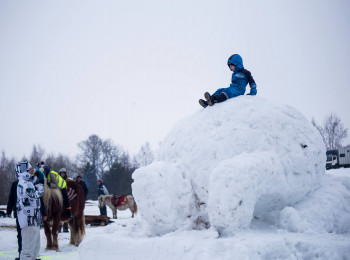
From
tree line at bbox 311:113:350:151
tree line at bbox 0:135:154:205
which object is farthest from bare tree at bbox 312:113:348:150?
tree line at bbox 0:135:154:205

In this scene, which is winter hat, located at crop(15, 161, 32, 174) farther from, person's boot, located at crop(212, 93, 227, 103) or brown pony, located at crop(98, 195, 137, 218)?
brown pony, located at crop(98, 195, 137, 218)

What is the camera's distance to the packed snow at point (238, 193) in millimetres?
4145

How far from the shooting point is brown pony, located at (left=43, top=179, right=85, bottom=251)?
7.82 meters

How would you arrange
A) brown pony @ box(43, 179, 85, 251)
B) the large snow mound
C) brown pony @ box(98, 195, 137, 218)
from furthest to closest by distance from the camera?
brown pony @ box(98, 195, 137, 218) → brown pony @ box(43, 179, 85, 251) → the large snow mound

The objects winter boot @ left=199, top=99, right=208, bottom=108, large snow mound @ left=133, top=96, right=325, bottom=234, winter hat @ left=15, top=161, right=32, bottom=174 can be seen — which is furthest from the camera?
winter hat @ left=15, top=161, right=32, bottom=174

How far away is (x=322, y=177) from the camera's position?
5344 millimetres

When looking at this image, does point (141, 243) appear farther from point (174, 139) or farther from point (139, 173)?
point (174, 139)

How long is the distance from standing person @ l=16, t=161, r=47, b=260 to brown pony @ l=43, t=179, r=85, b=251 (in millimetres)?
1364

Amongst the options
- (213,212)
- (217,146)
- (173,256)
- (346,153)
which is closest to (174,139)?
(217,146)

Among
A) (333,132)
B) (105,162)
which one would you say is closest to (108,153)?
(105,162)

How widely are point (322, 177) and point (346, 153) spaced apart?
20.4 meters

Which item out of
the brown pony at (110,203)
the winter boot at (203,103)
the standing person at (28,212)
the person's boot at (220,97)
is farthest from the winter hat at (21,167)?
the brown pony at (110,203)

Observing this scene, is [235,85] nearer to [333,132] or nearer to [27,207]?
[27,207]

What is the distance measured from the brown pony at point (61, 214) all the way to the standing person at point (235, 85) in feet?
13.3
